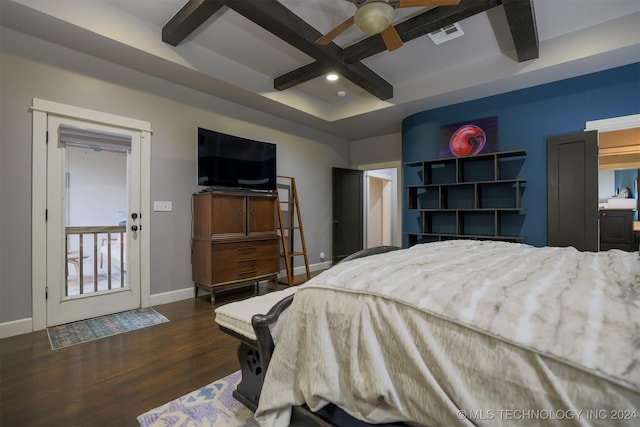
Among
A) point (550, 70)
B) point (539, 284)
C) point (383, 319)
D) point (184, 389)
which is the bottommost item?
point (184, 389)

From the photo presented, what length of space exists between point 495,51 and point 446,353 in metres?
3.66

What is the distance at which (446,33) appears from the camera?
295cm

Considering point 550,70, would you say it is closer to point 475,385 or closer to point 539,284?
point 539,284

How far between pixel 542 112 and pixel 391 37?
7.67 ft

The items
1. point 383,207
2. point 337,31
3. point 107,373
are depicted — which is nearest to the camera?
point 107,373

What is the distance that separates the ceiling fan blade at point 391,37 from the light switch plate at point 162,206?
2.86m

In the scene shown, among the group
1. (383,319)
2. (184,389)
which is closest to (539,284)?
(383,319)

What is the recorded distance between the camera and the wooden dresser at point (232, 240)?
335 centimetres

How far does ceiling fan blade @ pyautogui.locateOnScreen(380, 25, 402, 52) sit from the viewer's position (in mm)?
2334

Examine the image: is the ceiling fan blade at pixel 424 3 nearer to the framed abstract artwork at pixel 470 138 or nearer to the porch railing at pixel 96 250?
the framed abstract artwork at pixel 470 138

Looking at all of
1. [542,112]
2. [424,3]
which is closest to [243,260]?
[424,3]

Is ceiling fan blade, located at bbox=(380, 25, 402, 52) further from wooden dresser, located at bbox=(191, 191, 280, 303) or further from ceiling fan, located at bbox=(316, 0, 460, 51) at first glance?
wooden dresser, located at bbox=(191, 191, 280, 303)

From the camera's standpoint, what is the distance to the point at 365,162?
5.97 meters

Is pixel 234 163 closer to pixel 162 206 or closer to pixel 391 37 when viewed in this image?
pixel 162 206
